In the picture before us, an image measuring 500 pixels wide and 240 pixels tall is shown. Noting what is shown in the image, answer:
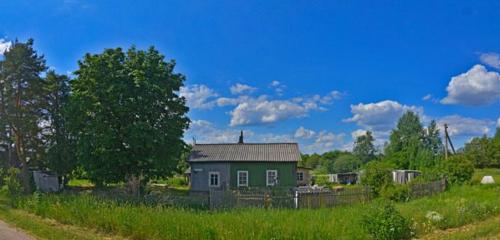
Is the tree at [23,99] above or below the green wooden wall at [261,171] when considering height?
above

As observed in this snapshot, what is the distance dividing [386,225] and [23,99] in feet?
76.2

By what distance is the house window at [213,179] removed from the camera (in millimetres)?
32344

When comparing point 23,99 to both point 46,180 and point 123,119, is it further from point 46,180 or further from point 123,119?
point 123,119

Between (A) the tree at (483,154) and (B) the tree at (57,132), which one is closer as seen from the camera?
(B) the tree at (57,132)

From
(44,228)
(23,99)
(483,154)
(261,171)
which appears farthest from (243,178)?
(483,154)

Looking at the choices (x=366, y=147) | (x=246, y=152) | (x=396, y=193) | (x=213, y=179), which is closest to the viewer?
(x=396, y=193)

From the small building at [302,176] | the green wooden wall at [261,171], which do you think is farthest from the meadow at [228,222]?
the small building at [302,176]

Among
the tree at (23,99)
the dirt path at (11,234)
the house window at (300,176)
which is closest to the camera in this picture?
the dirt path at (11,234)

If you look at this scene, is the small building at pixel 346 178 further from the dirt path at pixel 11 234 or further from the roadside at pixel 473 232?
the dirt path at pixel 11 234

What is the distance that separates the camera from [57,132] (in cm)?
2772

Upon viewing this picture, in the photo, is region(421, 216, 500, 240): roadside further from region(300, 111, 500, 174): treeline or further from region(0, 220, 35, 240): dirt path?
region(300, 111, 500, 174): treeline

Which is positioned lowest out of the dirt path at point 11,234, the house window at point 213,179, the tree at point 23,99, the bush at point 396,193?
the dirt path at point 11,234

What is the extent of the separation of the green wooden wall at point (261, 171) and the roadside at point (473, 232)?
19.2 metres

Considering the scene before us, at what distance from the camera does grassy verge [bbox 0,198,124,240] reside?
37.3 feet
